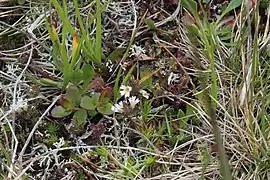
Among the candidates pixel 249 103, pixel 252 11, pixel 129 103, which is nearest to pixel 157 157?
pixel 129 103

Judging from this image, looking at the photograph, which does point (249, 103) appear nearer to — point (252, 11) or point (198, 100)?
point (198, 100)

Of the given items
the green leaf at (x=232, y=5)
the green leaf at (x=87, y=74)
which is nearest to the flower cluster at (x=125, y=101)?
the green leaf at (x=87, y=74)

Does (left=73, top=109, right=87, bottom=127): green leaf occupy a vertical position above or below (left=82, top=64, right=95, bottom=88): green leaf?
below

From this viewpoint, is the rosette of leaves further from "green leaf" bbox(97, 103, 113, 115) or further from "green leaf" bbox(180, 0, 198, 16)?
"green leaf" bbox(180, 0, 198, 16)

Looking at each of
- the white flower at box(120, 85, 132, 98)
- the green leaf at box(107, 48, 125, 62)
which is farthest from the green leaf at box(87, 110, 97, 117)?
the green leaf at box(107, 48, 125, 62)

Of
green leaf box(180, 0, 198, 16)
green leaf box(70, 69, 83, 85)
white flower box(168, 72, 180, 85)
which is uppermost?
green leaf box(180, 0, 198, 16)

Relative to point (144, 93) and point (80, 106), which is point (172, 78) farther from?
point (80, 106)
